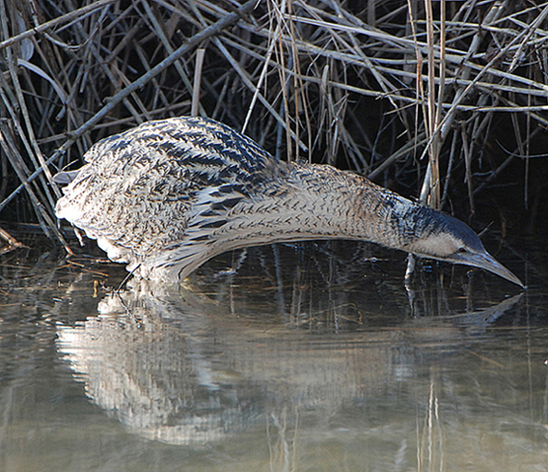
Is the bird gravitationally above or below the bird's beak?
above

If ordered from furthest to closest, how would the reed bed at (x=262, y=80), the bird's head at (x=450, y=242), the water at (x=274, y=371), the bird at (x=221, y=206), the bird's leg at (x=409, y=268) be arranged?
the reed bed at (x=262, y=80) < the bird's leg at (x=409, y=268) < the bird at (x=221, y=206) < the bird's head at (x=450, y=242) < the water at (x=274, y=371)

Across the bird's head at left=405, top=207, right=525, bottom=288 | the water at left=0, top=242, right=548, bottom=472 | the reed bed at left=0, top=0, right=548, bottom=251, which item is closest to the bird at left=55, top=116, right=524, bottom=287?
the bird's head at left=405, top=207, right=525, bottom=288

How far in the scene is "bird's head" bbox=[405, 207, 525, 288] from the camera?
10.3 ft

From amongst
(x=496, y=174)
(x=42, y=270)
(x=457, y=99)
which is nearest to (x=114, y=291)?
(x=42, y=270)

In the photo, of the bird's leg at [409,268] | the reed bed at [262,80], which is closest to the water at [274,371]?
the bird's leg at [409,268]

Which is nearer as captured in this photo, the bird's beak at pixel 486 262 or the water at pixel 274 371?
the water at pixel 274 371

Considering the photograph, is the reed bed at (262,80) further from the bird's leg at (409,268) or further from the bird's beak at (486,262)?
the bird's beak at (486,262)

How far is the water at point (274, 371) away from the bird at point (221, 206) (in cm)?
20

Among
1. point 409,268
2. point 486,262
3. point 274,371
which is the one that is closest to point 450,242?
point 486,262

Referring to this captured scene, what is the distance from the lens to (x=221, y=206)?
3.34 meters

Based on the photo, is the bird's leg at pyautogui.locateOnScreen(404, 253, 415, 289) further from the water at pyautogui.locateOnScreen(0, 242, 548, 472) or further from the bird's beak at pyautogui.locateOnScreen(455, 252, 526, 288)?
the bird's beak at pyautogui.locateOnScreen(455, 252, 526, 288)

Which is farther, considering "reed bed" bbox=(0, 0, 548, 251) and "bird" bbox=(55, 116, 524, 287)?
"reed bed" bbox=(0, 0, 548, 251)

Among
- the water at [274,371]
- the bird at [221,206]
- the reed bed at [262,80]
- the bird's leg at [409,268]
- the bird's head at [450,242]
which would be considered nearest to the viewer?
the water at [274,371]

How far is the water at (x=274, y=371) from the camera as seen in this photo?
6.02 feet
